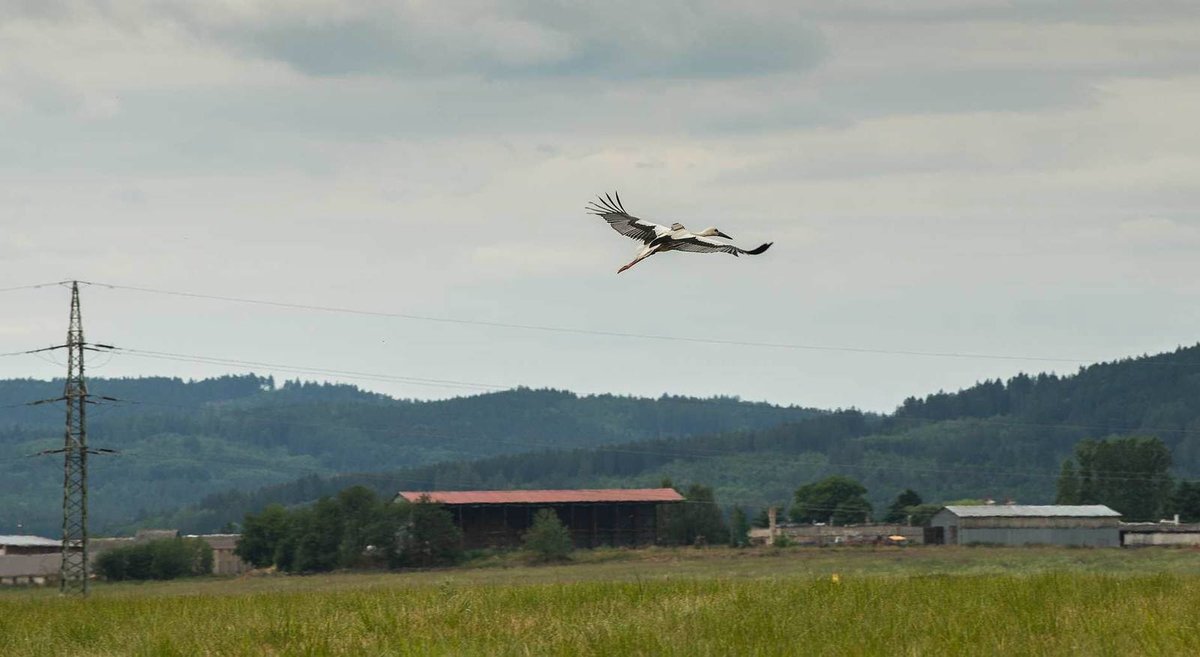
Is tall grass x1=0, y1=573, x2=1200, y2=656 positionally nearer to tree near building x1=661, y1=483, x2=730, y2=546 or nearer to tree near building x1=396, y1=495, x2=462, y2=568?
tree near building x1=396, y1=495, x2=462, y2=568

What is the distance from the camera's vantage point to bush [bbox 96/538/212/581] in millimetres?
116125

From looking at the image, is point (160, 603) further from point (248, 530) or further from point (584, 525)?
point (584, 525)

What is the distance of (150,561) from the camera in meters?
118

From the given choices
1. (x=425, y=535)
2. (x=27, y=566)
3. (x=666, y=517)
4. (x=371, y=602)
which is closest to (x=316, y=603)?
(x=371, y=602)

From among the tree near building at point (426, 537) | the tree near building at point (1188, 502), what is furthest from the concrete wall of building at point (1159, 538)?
the tree near building at point (426, 537)

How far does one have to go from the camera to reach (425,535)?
404 ft

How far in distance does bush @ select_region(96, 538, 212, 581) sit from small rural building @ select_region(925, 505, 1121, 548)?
6895cm

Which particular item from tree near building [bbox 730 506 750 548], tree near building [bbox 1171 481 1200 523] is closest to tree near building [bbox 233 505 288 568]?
tree near building [bbox 730 506 750 548]

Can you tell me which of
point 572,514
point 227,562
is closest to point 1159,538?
point 572,514

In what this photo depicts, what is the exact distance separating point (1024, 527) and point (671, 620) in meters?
131

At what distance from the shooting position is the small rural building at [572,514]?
145 metres

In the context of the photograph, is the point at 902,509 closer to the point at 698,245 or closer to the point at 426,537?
the point at 426,537

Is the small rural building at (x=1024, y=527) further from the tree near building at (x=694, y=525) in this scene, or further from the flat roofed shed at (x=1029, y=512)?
Answer: the tree near building at (x=694, y=525)

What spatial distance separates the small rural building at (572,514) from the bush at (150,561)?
2846 centimetres
